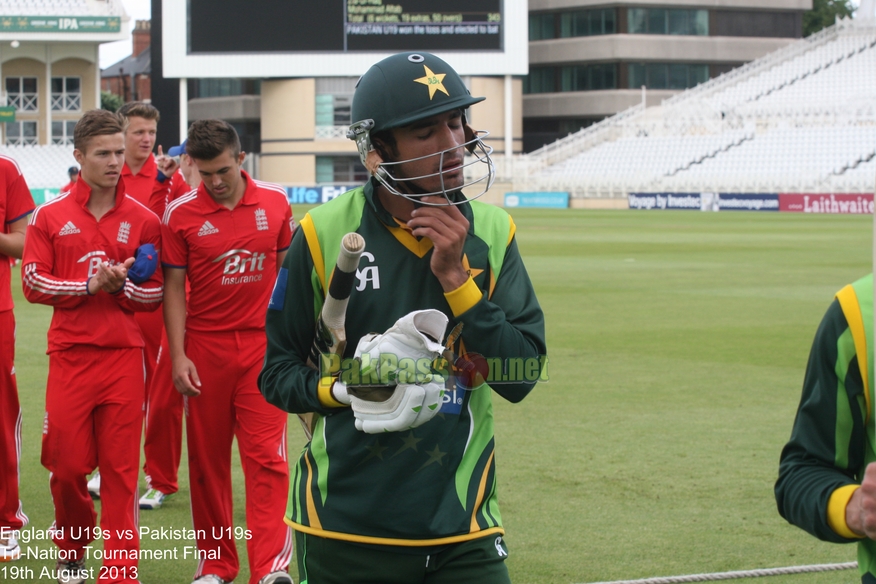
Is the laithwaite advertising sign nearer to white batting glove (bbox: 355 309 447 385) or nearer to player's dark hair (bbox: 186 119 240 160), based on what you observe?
player's dark hair (bbox: 186 119 240 160)

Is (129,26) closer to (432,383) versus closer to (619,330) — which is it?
(619,330)

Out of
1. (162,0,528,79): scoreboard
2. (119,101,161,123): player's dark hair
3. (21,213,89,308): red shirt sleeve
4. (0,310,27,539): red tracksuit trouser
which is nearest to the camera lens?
(21,213,89,308): red shirt sleeve

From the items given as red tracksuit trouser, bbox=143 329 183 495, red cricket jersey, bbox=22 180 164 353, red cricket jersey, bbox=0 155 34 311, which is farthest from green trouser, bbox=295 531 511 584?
red tracksuit trouser, bbox=143 329 183 495

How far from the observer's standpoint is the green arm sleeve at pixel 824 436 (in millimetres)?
2223

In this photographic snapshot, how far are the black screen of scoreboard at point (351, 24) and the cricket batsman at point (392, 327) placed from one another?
188 feet

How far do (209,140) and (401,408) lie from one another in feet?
10.2

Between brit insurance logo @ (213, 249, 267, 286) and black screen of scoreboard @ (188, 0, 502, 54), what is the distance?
179 feet

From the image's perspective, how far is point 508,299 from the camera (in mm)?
3109

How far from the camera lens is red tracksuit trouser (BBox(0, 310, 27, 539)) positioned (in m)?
6.02

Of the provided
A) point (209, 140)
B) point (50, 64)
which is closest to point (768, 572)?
point (209, 140)

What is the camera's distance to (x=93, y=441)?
5438 millimetres

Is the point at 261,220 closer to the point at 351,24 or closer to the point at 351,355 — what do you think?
the point at 351,355

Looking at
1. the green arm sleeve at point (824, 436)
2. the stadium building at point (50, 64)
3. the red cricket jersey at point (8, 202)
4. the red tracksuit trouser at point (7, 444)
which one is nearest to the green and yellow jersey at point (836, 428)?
the green arm sleeve at point (824, 436)

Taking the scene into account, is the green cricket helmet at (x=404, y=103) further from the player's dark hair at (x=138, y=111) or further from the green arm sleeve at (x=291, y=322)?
the player's dark hair at (x=138, y=111)
